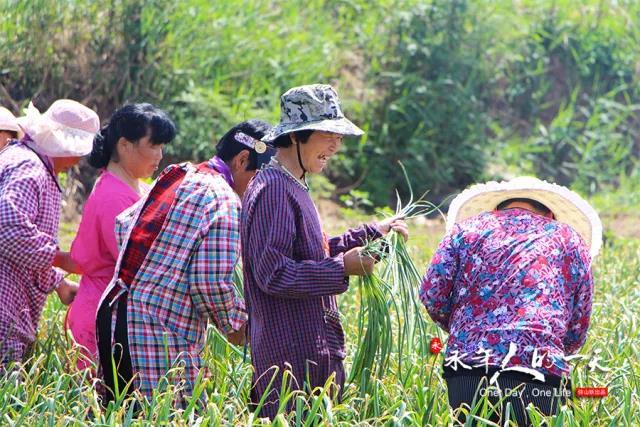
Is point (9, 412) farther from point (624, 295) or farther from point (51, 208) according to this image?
point (624, 295)

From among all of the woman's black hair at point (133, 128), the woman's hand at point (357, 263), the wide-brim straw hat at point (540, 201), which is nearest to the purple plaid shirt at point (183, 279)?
the woman's hand at point (357, 263)

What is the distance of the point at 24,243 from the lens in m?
4.05

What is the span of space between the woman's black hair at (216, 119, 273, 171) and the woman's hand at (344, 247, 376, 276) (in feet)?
1.38

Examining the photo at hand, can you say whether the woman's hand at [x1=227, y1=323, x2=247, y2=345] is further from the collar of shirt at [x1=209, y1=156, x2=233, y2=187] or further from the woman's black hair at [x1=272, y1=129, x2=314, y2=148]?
the woman's black hair at [x1=272, y1=129, x2=314, y2=148]

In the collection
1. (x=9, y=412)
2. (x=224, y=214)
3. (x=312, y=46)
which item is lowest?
(x=9, y=412)

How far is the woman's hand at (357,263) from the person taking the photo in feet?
11.6

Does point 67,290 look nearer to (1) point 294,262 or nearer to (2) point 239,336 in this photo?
(2) point 239,336

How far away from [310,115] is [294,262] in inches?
16.9

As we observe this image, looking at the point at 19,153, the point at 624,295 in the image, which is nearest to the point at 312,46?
the point at 624,295

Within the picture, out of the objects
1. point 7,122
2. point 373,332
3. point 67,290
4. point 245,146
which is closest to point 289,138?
point 245,146

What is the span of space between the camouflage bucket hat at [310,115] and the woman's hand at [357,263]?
0.34 meters

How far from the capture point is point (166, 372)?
3.59m

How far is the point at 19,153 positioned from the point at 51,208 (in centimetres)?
21

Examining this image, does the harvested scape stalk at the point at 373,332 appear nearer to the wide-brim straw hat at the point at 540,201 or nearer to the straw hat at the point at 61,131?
the wide-brim straw hat at the point at 540,201
